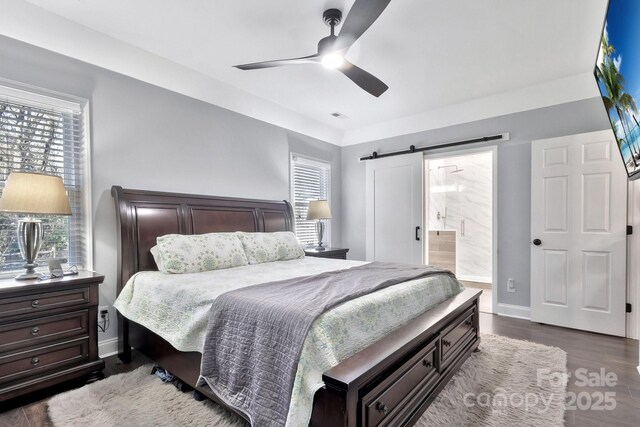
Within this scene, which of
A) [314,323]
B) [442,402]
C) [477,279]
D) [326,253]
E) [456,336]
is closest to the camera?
[314,323]

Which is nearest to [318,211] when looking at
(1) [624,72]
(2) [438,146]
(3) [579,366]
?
(2) [438,146]

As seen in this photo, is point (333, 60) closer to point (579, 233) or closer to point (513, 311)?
point (579, 233)

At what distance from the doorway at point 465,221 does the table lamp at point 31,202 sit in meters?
5.27

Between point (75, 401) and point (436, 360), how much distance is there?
2.31 metres

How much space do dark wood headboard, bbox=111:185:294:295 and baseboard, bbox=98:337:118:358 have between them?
1.57 feet

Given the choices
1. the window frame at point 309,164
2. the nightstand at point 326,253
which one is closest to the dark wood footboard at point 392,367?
the nightstand at point 326,253

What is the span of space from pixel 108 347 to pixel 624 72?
13.1 ft

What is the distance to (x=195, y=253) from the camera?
2.64 meters

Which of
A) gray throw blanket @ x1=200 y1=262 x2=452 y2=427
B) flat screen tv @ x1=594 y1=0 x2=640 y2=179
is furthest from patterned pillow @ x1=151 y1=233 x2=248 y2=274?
flat screen tv @ x1=594 y1=0 x2=640 y2=179

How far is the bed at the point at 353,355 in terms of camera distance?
1308mm

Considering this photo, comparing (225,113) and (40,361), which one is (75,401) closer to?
(40,361)

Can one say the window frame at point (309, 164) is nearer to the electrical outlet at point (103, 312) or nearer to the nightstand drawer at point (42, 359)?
the electrical outlet at point (103, 312)

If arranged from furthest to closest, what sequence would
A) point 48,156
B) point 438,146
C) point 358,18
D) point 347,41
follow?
point 438,146, point 48,156, point 347,41, point 358,18

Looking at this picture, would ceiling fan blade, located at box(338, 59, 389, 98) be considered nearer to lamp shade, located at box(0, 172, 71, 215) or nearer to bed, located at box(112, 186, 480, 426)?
bed, located at box(112, 186, 480, 426)
